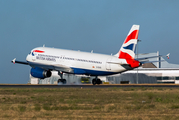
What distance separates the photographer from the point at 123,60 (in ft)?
171

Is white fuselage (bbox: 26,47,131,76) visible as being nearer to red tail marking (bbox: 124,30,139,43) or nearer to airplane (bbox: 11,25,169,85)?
airplane (bbox: 11,25,169,85)

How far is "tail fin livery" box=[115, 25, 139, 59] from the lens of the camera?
52.2m

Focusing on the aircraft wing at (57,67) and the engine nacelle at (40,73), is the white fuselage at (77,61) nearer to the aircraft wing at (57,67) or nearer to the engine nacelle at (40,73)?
the aircraft wing at (57,67)

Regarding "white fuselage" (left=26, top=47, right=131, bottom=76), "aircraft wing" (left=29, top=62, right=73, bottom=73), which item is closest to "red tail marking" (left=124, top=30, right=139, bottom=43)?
"white fuselage" (left=26, top=47, right=131, bottom=76)

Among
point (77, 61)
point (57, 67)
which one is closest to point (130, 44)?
point (77, 61)

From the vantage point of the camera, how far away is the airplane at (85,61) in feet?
172

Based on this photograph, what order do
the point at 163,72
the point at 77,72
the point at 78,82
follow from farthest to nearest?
the point at 163,72 < the point at 78,82 < the point at 77,72

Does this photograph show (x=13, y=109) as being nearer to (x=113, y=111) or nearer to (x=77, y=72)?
(x=113, y=111)

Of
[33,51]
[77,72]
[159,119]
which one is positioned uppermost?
Answer: [33,51]

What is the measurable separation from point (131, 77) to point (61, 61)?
35.1 m

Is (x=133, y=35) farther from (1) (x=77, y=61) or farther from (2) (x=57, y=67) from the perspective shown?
(2) (x=57, y=67)

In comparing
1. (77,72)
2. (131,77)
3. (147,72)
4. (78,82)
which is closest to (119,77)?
(131,77)

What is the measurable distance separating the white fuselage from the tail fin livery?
3.83 feet

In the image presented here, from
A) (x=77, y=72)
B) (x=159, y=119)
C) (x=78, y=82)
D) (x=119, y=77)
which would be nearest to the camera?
(x=159, y=119)
